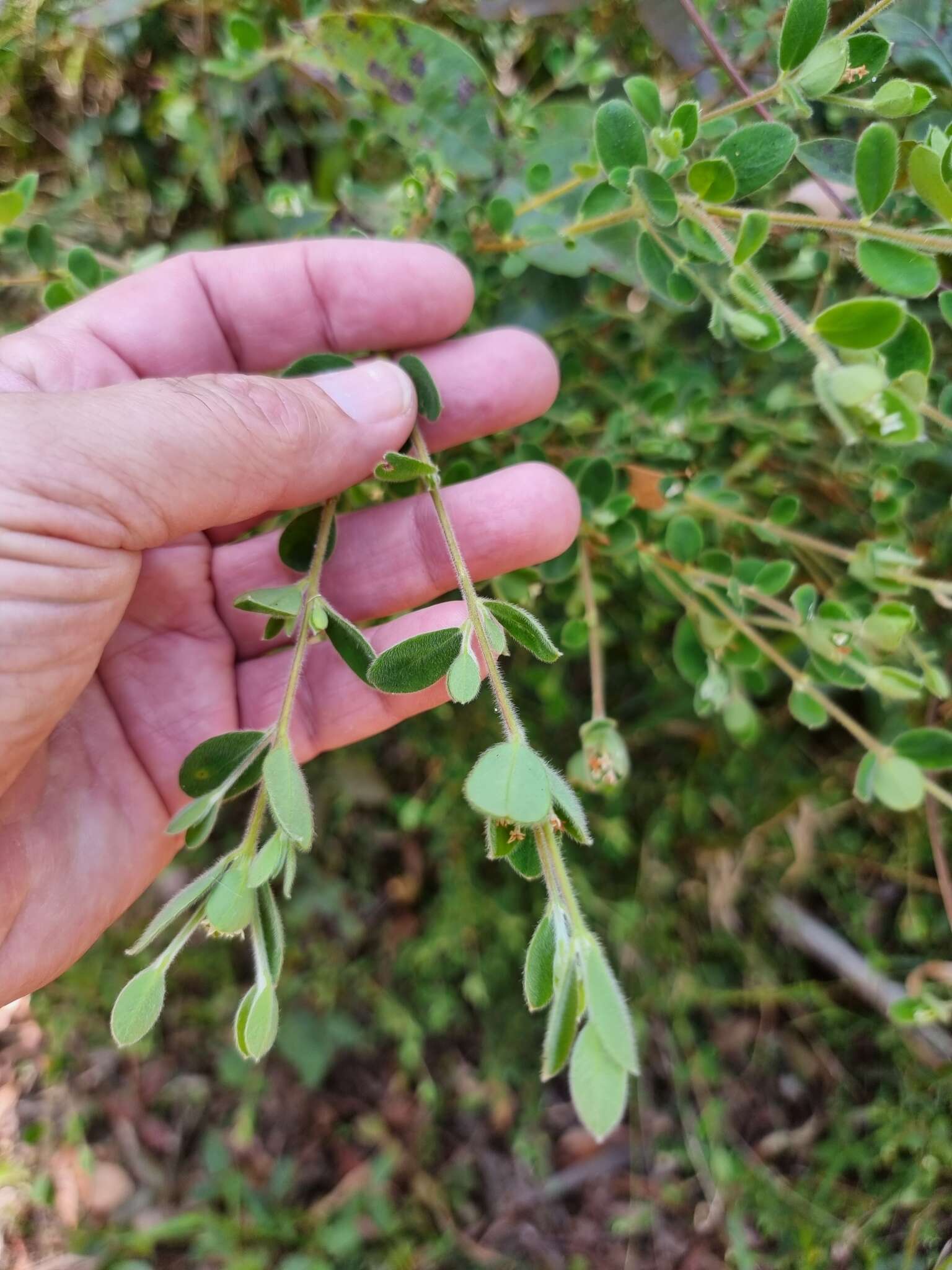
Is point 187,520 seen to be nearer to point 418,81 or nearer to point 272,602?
point 272,602

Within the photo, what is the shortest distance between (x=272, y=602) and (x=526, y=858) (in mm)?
434

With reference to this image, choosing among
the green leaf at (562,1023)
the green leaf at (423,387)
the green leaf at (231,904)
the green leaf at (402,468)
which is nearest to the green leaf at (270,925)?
the green leaf at (231,904)

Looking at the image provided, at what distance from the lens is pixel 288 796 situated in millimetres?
928

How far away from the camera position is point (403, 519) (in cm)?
154

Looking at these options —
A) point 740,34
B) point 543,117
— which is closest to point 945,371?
point 740,34

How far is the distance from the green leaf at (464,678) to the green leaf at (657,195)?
59cm

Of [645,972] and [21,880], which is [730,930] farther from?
[21,880]

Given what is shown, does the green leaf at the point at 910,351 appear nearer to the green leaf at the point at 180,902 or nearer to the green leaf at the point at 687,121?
the green leaf at the point at 687,121

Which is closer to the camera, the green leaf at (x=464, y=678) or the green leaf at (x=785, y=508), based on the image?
the green leaf at (x=464, y=678)

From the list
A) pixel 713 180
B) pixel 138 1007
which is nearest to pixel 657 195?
pixel 713 180

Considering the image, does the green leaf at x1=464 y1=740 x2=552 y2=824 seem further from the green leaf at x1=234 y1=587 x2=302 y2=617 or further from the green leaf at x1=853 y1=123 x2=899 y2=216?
the green leaf at x1=853 y1=123 x2=899 y2=216

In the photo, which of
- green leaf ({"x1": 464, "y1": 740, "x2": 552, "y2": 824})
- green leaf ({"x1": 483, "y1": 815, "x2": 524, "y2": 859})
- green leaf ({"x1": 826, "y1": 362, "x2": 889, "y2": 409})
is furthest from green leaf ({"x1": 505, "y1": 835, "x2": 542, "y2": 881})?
green leaf ({"x1": 826, "y1": 362, "x2": 889, "y2": 409})

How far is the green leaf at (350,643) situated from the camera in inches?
43.4

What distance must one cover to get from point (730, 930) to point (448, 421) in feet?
5.10
